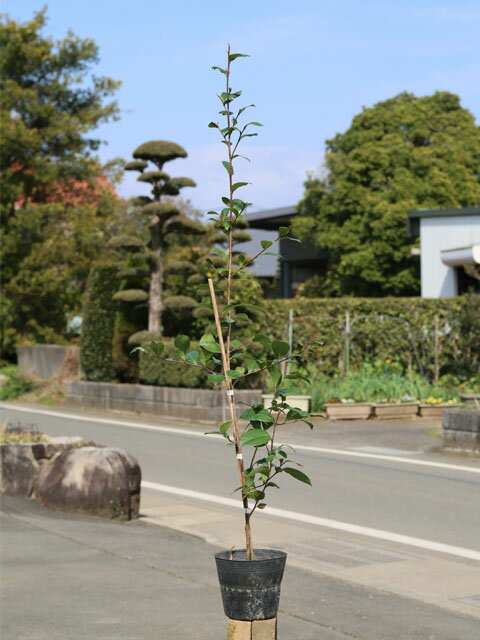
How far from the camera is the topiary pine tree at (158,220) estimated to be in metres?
24.3

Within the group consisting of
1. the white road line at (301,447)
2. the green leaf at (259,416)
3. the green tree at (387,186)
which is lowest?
the white road line at (301,447)

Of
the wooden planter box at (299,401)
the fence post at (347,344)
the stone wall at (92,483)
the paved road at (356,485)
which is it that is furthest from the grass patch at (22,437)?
the fence post at (347,344)

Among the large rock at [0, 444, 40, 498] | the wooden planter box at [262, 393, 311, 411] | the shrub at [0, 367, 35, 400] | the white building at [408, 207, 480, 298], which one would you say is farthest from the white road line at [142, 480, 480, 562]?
the shrub at [0, 367, 35, 400]

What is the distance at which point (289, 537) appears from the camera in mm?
9203

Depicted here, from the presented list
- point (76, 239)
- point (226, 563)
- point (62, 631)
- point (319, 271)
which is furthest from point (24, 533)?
point (319, 271)

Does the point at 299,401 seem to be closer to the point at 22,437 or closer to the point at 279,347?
the point at 22,437

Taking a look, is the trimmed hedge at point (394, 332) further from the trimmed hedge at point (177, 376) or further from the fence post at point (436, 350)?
the trimmed hedge at point (177, 376)

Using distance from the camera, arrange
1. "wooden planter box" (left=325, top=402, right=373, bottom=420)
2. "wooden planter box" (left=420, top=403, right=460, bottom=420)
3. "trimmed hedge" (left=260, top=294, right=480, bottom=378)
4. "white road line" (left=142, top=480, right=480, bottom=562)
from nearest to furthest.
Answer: "white road line" (left=142, top=480, right=480, bottom=562), "wooden planter box" (left=325, top=402, right=373, bottom=420), "wooden planter box" (left=420, top=403, right=460, bottom=420), "trimmed hedge" (left=260, top=294, right=480, bottom=378)

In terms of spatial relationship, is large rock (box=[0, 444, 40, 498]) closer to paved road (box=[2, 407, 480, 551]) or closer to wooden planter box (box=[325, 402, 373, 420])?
paved road (box=[2, 407, 480, 551])

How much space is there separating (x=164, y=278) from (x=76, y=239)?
7.26 m

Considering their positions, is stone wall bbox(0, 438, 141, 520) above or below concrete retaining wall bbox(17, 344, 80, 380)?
below

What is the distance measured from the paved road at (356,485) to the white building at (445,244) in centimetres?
1111

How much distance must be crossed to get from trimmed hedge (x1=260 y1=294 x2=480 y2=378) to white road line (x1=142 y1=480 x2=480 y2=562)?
1098 cm

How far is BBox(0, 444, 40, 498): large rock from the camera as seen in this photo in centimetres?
1051
